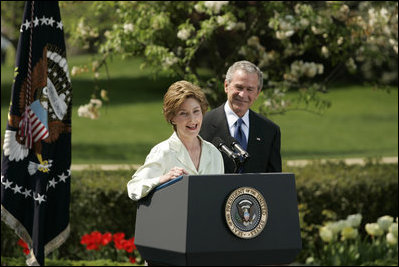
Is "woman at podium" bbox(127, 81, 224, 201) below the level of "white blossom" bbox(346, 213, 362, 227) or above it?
below

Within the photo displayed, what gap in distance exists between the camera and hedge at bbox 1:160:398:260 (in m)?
8.38

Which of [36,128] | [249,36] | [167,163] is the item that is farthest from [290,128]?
[167,163]

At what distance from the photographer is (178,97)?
2.81m

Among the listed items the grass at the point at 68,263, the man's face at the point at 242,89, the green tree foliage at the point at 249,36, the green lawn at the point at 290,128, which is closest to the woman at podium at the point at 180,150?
the man's face at the point at 242,89

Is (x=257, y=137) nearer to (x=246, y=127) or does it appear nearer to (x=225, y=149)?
(x=246, y=127)

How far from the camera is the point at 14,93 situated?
5949mm

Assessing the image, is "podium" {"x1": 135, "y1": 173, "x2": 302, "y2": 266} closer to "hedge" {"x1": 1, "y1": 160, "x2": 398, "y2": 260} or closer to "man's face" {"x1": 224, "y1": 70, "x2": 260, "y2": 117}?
"man's face" {"x1": 224, "y1": 70, "x2": 260, "y2": 117}

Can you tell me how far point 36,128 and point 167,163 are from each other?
327 centimetres

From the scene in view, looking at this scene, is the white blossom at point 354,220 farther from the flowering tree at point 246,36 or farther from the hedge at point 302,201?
the flowering tree at point 246,36

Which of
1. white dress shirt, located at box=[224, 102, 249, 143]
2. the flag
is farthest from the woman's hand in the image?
the flag

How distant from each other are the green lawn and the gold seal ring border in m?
13.4

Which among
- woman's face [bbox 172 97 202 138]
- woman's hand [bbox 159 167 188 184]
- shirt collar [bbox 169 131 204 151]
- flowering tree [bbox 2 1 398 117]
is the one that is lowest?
woman's hand [bbox 159 167 188 184]

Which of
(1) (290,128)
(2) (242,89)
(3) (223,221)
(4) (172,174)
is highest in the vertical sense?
(1) (290,128)

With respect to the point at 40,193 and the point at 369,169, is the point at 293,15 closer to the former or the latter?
the point at 369,169
